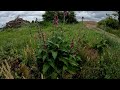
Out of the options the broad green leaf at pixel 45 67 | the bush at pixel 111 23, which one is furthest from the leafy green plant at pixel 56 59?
the bush at pixel 111 23

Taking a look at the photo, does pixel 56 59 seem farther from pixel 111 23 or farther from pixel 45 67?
pixel 111 23

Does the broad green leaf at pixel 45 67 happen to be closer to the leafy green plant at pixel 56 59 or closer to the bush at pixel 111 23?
the leafy green plant at pixel 56 59

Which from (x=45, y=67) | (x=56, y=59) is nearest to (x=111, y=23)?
(x=56, y=59)

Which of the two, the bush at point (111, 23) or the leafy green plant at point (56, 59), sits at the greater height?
the leafy green plant at point (56, 59)

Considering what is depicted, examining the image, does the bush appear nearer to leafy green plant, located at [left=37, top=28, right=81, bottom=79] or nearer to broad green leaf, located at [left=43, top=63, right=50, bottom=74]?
leafy green plant, located at [left=37, top=28, right=81, bottom=79]

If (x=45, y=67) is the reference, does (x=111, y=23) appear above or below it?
below

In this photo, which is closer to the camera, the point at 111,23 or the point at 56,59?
the point at 56,59

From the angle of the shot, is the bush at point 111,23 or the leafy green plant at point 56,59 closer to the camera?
the leafy green plant at point 56,59

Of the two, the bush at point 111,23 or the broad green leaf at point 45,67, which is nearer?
the broad green leaf at point 45,67
